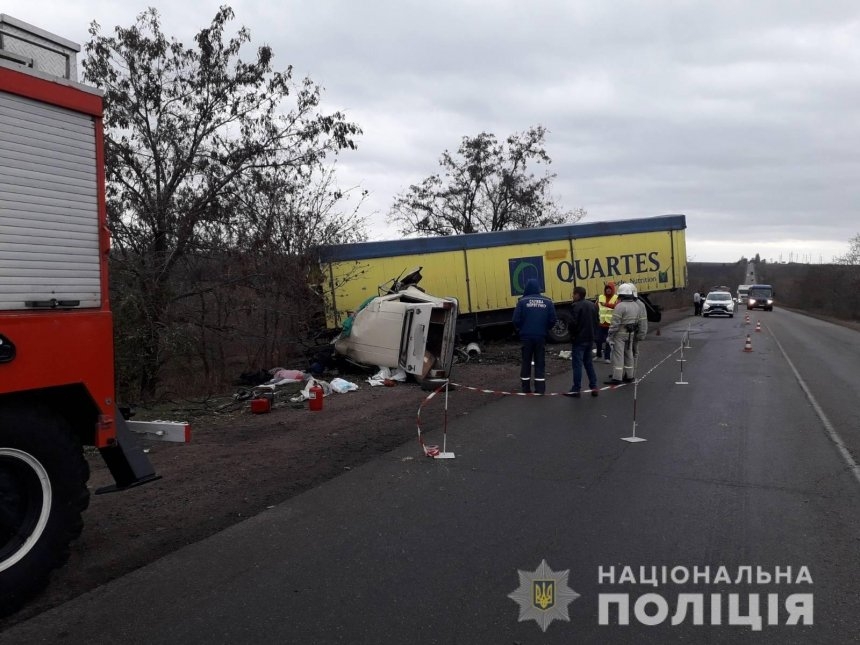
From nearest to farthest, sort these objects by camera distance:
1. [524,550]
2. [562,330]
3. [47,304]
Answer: [47,304], [524,550], [562,330]

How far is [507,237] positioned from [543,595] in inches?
709

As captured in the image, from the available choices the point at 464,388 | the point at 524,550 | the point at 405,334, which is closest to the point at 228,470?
the point at 524,550

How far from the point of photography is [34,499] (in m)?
3.98

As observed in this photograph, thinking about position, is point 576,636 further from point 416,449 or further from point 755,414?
point 755,414

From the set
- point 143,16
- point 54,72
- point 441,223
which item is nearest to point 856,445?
point 54,72

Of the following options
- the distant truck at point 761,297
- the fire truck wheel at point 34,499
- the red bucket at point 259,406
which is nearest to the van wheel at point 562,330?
the red bucket at point 259,406

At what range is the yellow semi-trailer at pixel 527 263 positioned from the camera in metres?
20.5

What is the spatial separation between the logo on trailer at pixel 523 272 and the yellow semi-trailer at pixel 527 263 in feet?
0.10

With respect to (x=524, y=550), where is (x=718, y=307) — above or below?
above

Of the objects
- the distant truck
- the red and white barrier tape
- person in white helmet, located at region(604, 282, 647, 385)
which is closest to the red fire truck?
the red and white barrier tape

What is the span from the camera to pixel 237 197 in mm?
15789

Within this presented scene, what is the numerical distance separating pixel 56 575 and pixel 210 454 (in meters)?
3.48

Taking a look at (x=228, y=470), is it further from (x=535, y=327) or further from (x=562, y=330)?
(x=562, y=330)

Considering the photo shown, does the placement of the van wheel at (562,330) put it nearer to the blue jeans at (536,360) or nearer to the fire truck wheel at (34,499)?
the blue jeans at (536,360)
